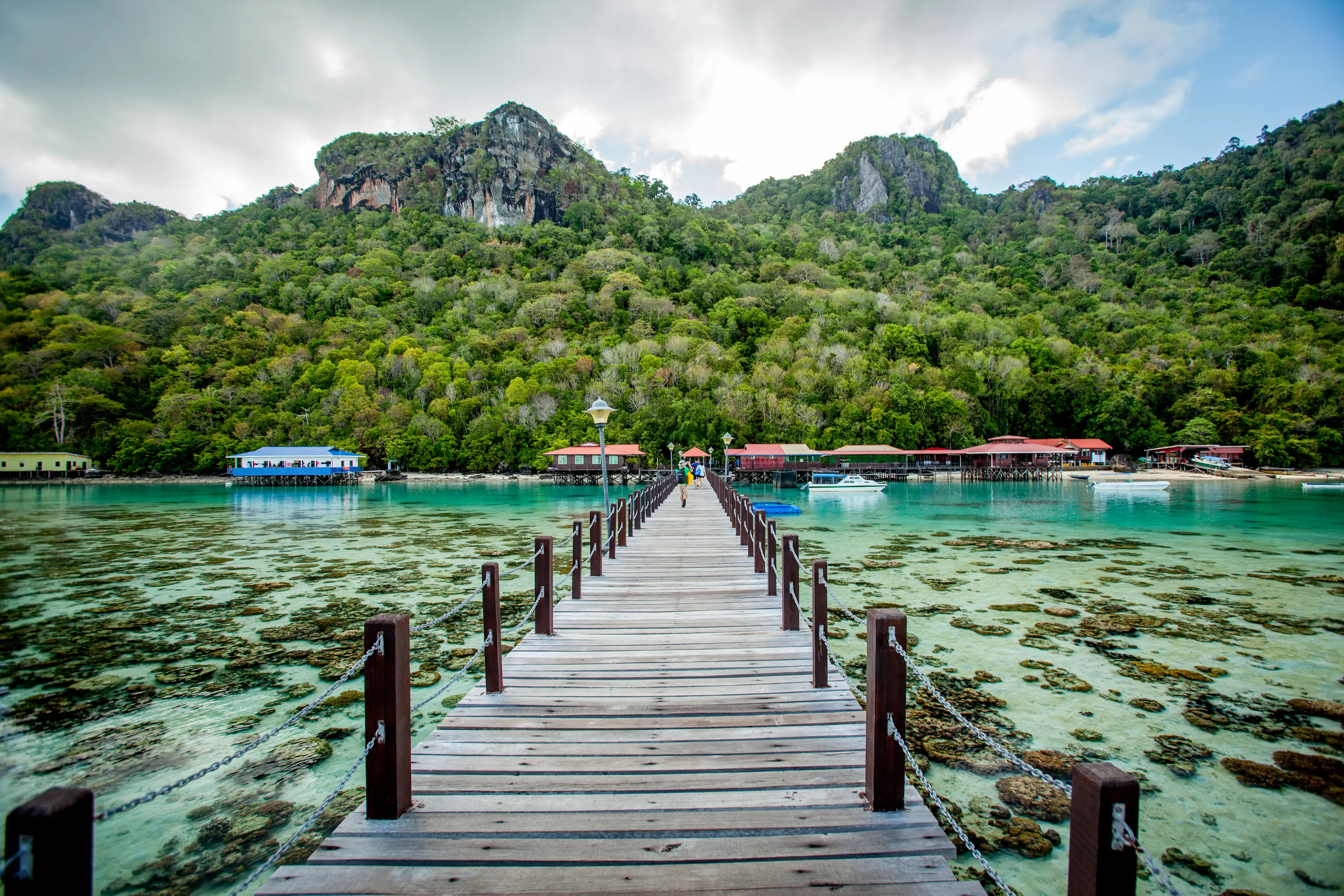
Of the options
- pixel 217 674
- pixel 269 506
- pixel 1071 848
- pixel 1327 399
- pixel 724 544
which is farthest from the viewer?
pixel 1327 399

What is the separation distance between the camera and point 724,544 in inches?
473

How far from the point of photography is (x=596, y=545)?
9242mm

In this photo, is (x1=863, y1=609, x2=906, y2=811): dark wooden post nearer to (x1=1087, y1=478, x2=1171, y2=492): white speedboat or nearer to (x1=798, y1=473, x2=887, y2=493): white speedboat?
(x1=798, y1=473, x2=887, y2=493): white speedboat

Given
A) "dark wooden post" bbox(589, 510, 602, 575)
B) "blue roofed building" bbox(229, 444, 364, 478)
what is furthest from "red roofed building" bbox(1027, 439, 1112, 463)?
"blue roofed building" bbox(229, 444, 364, 478)

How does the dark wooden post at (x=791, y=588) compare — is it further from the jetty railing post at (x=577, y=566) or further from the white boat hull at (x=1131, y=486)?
the white boat hull at (x=1131, y=486)

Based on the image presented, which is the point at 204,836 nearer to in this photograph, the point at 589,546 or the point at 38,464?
the point at 589,546

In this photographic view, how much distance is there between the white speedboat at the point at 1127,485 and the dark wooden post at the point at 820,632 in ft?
150

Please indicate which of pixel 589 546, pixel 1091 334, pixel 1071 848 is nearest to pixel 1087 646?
pixel 589 546

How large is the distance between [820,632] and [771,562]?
3.32 meters

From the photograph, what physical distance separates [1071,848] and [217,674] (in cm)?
1009

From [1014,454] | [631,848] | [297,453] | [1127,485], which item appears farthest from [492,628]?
[297,453]

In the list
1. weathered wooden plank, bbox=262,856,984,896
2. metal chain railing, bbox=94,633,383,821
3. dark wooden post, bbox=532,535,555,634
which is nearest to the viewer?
metal chain railing, bbox=94,633,383,821

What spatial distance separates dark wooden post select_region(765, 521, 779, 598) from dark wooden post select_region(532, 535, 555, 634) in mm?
3025

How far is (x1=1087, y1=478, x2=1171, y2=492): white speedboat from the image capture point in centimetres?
4050
